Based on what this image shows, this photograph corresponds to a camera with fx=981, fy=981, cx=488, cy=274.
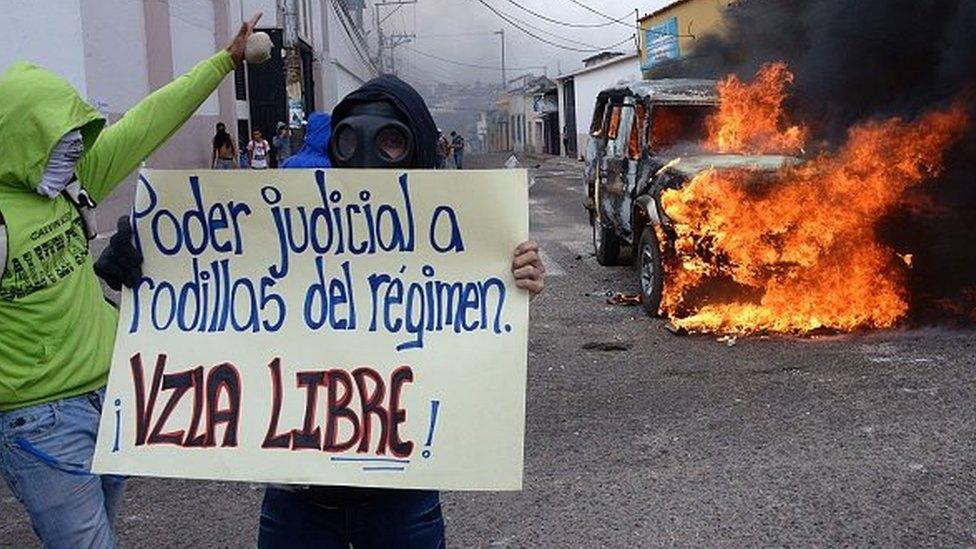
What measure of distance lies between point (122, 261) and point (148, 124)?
56 cm

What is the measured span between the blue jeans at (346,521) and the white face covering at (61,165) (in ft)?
3.29

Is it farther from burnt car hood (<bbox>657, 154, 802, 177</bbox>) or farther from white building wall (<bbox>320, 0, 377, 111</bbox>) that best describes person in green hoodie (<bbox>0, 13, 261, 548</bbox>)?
white building wall (<bbox>320, 0, 377, 111</bbox>)

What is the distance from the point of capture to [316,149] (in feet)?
8.84

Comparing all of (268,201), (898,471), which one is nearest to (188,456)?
(268,201)

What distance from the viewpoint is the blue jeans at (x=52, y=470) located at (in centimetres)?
259

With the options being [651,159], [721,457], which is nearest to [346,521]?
[721,457]

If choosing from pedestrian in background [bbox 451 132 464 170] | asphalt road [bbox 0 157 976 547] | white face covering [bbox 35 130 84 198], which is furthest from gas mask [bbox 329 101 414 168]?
pedestrian in background [bbox 451 132 464 170]

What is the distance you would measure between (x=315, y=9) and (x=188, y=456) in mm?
42091

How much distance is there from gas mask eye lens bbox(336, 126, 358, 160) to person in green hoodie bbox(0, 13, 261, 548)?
0.72m

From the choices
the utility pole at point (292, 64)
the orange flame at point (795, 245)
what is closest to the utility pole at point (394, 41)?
the utility pole at point (292, 64)

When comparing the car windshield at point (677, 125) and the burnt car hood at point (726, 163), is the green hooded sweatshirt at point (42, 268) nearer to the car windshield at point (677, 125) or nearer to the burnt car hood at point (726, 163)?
the burnt car hood at point (726, 163)

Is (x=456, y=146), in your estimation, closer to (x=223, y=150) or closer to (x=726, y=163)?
(x=223, y=150)

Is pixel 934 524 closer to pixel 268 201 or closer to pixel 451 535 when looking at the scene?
pixel 451 535

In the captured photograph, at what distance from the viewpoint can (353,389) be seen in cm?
248
